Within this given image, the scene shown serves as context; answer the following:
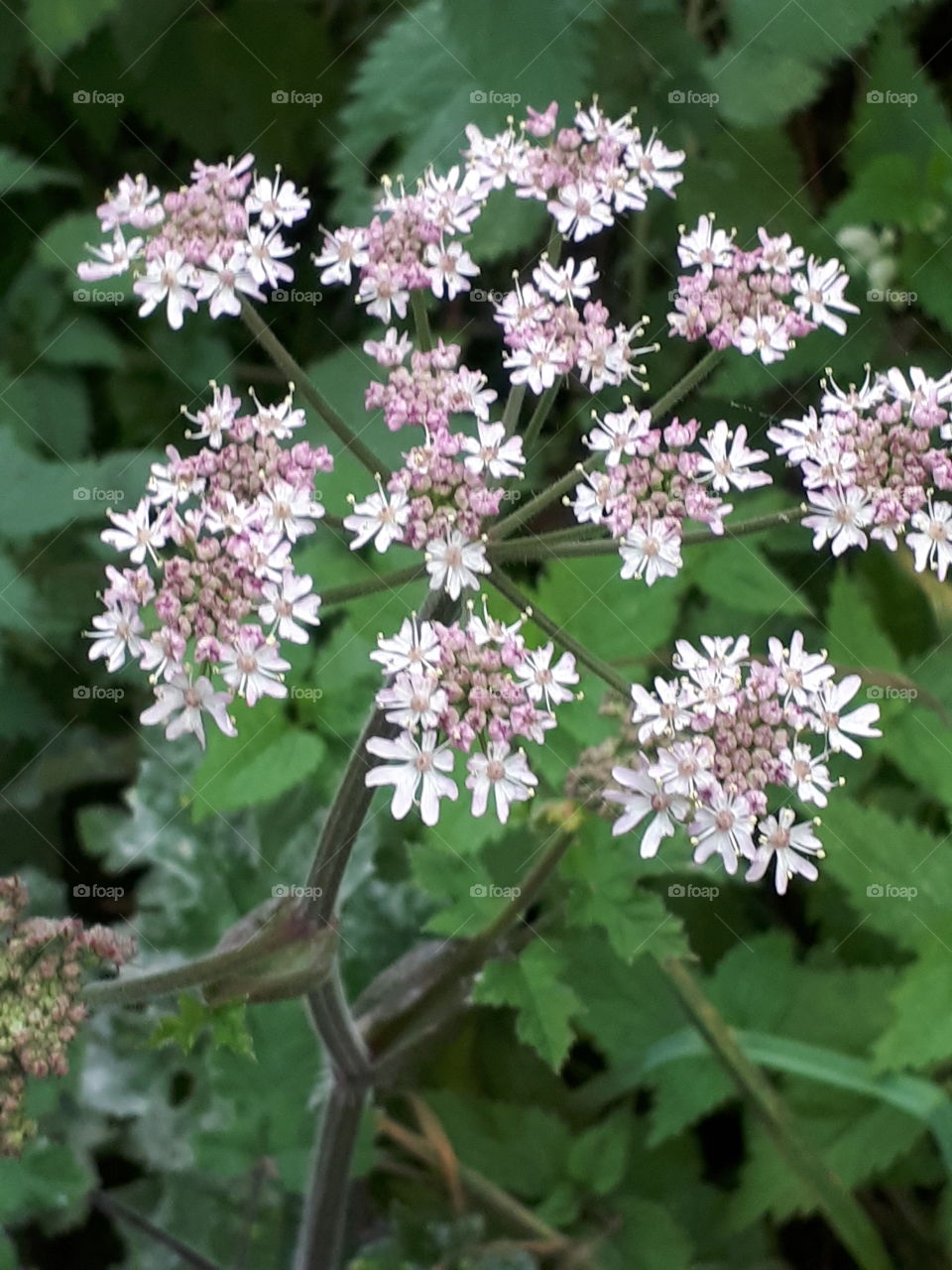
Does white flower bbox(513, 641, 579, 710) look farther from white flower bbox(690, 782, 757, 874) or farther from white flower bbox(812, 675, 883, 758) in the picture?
white flower bbox(812, 675, 883, 758)

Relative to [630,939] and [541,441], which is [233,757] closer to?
[630,939]

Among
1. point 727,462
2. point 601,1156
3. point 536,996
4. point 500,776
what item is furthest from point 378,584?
point 601,1156

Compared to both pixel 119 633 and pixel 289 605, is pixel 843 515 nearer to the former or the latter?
pixel 289 605

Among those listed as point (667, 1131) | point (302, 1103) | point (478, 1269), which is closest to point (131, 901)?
point (302, 1103)

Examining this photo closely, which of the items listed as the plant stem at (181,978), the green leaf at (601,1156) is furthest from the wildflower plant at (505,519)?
the green leaf at (601,1156)

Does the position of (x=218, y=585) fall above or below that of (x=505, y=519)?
above

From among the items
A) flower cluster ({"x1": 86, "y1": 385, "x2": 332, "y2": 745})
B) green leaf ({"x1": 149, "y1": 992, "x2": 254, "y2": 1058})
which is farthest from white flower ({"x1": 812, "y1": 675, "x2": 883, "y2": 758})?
green leaf ({"x1": 149, "y1": 992, "x2": 254, "y2": 1058})
